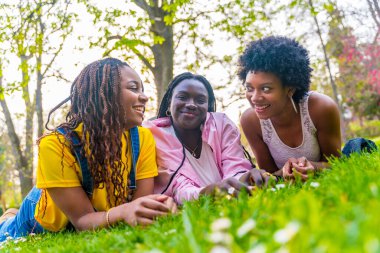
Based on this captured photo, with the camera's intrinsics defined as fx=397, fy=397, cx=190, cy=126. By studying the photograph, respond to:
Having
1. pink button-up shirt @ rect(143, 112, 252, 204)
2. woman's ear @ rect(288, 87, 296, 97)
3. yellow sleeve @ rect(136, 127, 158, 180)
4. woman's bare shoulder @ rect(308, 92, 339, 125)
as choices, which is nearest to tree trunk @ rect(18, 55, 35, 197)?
pink button-up shirt @ rect(143, 112, 252, 204)

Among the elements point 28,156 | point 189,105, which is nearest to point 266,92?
point 189,105

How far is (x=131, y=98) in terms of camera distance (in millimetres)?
3697

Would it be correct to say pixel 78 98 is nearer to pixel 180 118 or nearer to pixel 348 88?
pixel 180 118

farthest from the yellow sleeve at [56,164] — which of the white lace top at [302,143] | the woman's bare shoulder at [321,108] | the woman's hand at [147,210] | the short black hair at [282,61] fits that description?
the woman's bare shoulder at [321,108]

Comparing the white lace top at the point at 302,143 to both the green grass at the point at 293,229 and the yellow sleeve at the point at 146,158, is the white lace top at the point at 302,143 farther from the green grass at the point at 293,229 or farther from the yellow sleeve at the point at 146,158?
the green grass at the point at 293,229

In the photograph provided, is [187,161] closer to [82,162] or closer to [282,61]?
[82,162]

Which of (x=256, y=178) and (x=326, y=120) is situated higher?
(x=326, y=120)

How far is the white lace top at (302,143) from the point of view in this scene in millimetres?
4223

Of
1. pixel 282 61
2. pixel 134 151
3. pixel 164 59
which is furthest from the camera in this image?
pixel 164 59

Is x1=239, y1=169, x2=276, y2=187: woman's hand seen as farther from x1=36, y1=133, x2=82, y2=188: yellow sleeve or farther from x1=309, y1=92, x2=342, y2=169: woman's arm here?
x1=36, y1=133, x2=82, y2=188: yellow sleeve

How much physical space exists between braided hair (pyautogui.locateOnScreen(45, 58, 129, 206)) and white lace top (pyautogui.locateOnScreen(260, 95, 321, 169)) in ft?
5.53

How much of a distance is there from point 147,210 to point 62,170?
93 cm

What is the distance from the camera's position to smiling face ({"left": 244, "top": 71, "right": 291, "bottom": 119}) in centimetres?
396

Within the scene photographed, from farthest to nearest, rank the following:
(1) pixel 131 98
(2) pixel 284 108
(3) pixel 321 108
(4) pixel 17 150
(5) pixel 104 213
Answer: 1. (4) pixel 17 150
2. (2) pixel 284 108
3. (3) pixel 321 108
4. (1) pixel 131 98
5. (5) pixel 104 213
